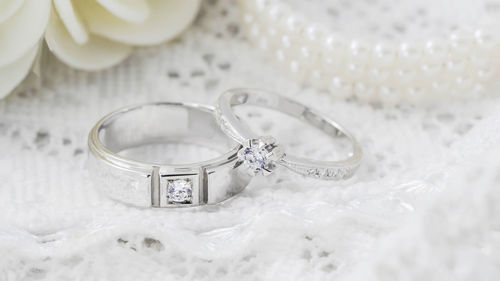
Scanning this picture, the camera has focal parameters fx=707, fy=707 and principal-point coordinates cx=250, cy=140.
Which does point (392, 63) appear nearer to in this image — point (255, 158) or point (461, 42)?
point (461, 42)

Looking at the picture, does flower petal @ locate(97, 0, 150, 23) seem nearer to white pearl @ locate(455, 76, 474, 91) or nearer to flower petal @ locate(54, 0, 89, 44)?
flower petal @ locate(54, 0, 89, 44)

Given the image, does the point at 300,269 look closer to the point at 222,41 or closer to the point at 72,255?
the point at 72,255

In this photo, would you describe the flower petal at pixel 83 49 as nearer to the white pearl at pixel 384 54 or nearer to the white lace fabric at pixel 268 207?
the white lace fabric at pixel 268 207

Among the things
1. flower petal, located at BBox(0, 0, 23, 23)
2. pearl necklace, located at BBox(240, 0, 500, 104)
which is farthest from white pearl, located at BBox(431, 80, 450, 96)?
flower petal, located at BBox(0, 0, 23, 23)

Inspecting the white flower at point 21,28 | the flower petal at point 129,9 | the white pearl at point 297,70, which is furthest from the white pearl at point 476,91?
the white flower at point 21,28

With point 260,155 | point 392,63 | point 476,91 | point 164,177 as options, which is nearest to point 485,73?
point 476,91

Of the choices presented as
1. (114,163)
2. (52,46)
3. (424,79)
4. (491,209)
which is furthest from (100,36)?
(491,209)
